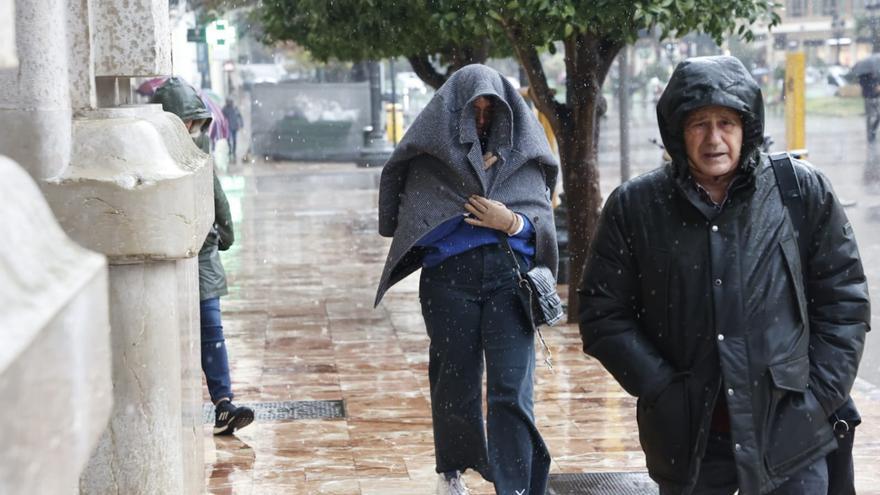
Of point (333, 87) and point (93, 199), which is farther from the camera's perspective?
point (333, 87)

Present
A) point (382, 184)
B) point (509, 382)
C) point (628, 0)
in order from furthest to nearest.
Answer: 1. point (628, 0)
2. point (382, 184)
3. point (509, 382)

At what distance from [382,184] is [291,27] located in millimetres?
9128

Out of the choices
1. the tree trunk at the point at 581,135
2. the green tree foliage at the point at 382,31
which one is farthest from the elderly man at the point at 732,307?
the tree trunk at the point at 581,135

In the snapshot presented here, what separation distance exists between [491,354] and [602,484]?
123 centimetres

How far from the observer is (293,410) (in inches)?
316

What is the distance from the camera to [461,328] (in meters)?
5.52

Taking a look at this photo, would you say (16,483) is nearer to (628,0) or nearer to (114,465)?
(114,465)

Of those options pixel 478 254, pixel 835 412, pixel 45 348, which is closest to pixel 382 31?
pixel 478 254

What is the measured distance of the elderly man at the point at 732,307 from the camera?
→ 3803mm

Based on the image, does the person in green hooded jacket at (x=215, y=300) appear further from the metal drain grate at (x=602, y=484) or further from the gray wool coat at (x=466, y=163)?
the metal drain grate at (x=602, y=484)

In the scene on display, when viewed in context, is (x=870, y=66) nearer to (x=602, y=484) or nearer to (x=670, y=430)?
(x=602, y=484)

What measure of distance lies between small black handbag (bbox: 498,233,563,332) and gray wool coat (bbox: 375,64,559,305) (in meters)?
0.17

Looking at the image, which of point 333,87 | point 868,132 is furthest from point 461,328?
point 333,87

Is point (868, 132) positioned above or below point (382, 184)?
below
